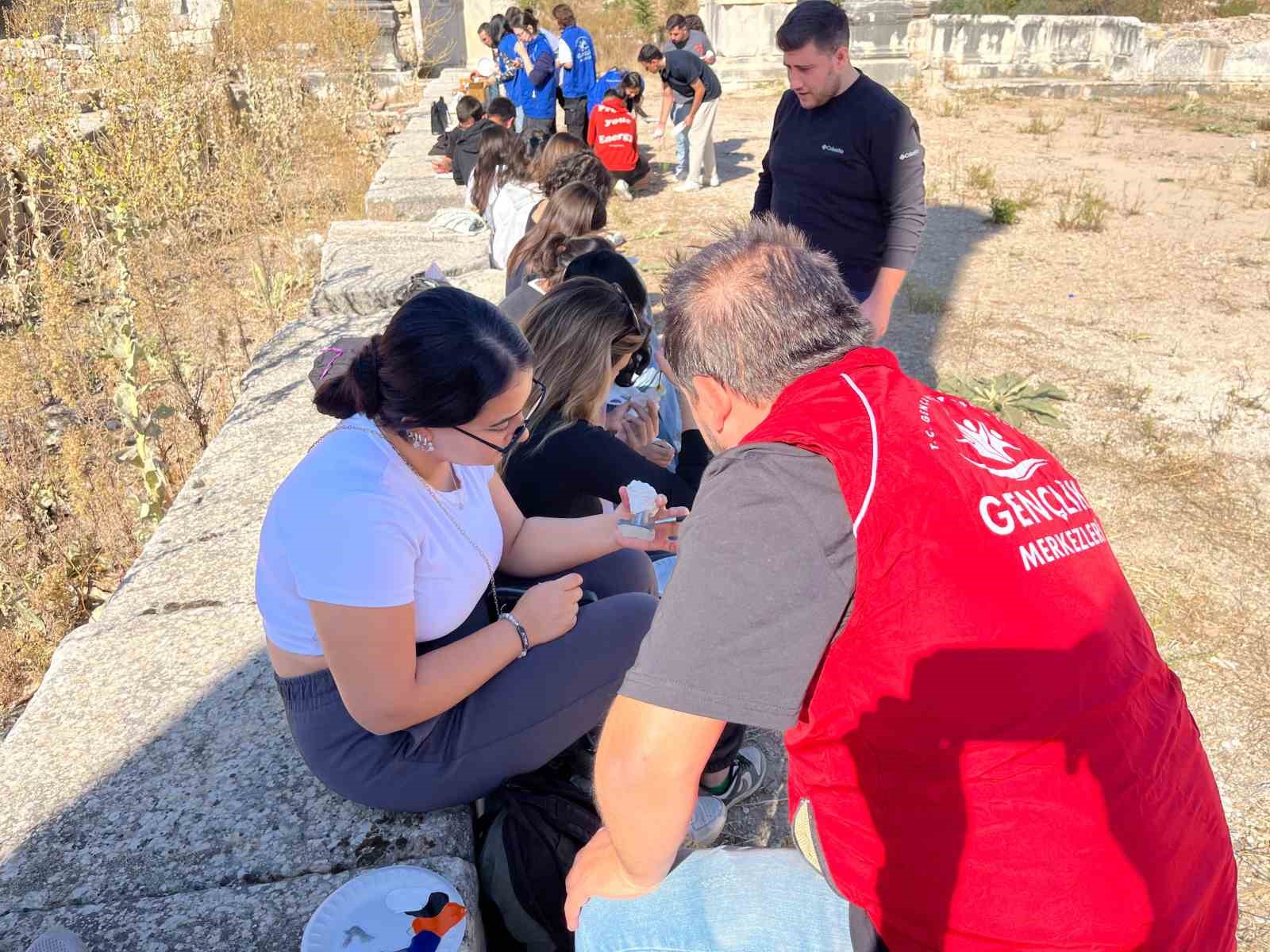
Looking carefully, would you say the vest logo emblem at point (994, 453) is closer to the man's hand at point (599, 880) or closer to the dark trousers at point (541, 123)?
the man's hand at point (599, 880)

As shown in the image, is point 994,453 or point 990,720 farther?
point 994,453

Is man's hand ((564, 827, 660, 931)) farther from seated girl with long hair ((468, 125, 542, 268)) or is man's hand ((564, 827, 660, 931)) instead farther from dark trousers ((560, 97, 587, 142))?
dark trousers ((560, 97, 587, 142))

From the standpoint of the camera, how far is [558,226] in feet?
12.9

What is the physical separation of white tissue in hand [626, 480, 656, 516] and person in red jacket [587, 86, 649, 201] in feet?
22.4

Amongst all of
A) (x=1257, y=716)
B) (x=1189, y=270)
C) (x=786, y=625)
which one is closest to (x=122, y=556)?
(x=786, y=625)

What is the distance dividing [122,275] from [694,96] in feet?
19.9

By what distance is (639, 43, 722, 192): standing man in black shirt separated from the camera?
8.66m

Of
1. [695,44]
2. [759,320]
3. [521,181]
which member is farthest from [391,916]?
[695,44]

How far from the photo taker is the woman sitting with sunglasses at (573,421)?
8.28ft

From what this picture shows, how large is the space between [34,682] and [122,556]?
26.4 inches

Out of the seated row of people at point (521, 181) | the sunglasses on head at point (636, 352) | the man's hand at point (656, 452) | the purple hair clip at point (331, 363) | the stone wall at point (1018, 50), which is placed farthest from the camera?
the stone wall at point (1018, 50)

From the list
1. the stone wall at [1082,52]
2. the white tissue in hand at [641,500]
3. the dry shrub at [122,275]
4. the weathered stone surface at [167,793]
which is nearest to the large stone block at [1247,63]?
the stone wall at [1082,52]

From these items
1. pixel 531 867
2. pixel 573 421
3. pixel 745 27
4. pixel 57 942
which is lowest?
pixel 531 867

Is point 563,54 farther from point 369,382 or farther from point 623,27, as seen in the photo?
point 623,27
